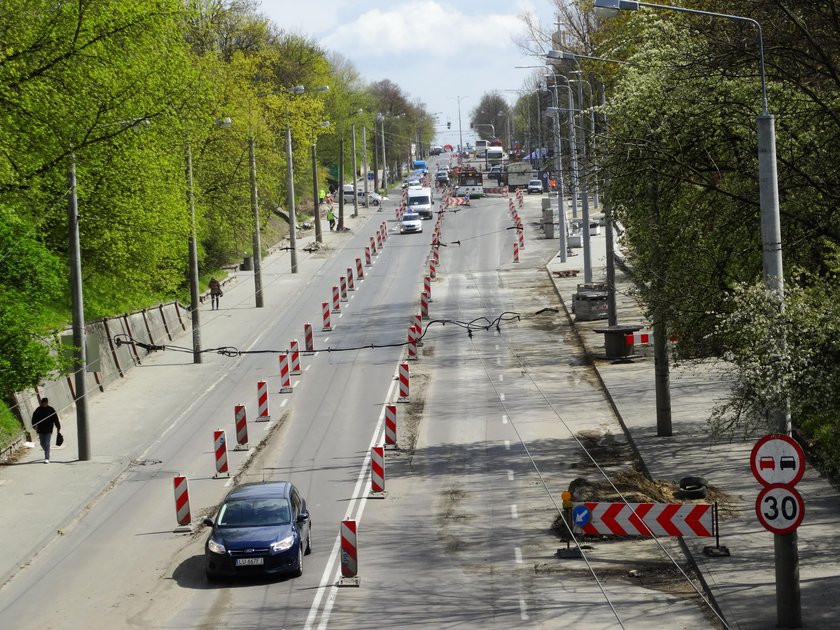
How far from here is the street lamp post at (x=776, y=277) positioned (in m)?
15.5

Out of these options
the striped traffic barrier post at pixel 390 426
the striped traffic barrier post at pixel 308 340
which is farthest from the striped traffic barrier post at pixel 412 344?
the striped traffic barrier post at pixel 390 426

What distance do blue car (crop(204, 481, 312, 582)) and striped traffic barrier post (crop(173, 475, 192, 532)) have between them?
1.93 metres

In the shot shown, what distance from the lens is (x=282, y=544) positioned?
19.6m

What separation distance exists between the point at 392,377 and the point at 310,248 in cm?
3580

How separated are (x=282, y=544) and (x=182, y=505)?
4203 mm

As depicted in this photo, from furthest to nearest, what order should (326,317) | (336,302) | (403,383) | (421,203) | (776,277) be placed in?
(421,203) < (336,302) < (326,317) < (403,383) < (776,277)

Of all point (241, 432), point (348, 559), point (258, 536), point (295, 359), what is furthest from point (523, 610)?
point (295, 359)

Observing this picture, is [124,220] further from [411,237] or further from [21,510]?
[411,237]

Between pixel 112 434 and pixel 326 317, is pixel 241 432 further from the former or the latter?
pixel 326 317

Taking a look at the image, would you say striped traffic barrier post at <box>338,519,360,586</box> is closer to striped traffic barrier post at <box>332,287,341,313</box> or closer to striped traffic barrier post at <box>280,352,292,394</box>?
striped traffic barrier post at <box>280,352,292,394</box>

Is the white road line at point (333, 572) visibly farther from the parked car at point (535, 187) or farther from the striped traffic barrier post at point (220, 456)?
the parked car at point (535, 187)

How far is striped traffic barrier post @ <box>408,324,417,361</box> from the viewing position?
42.8m

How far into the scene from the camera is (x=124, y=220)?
37500 millimetres

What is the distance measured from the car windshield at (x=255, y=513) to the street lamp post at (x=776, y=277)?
26.0 feet
